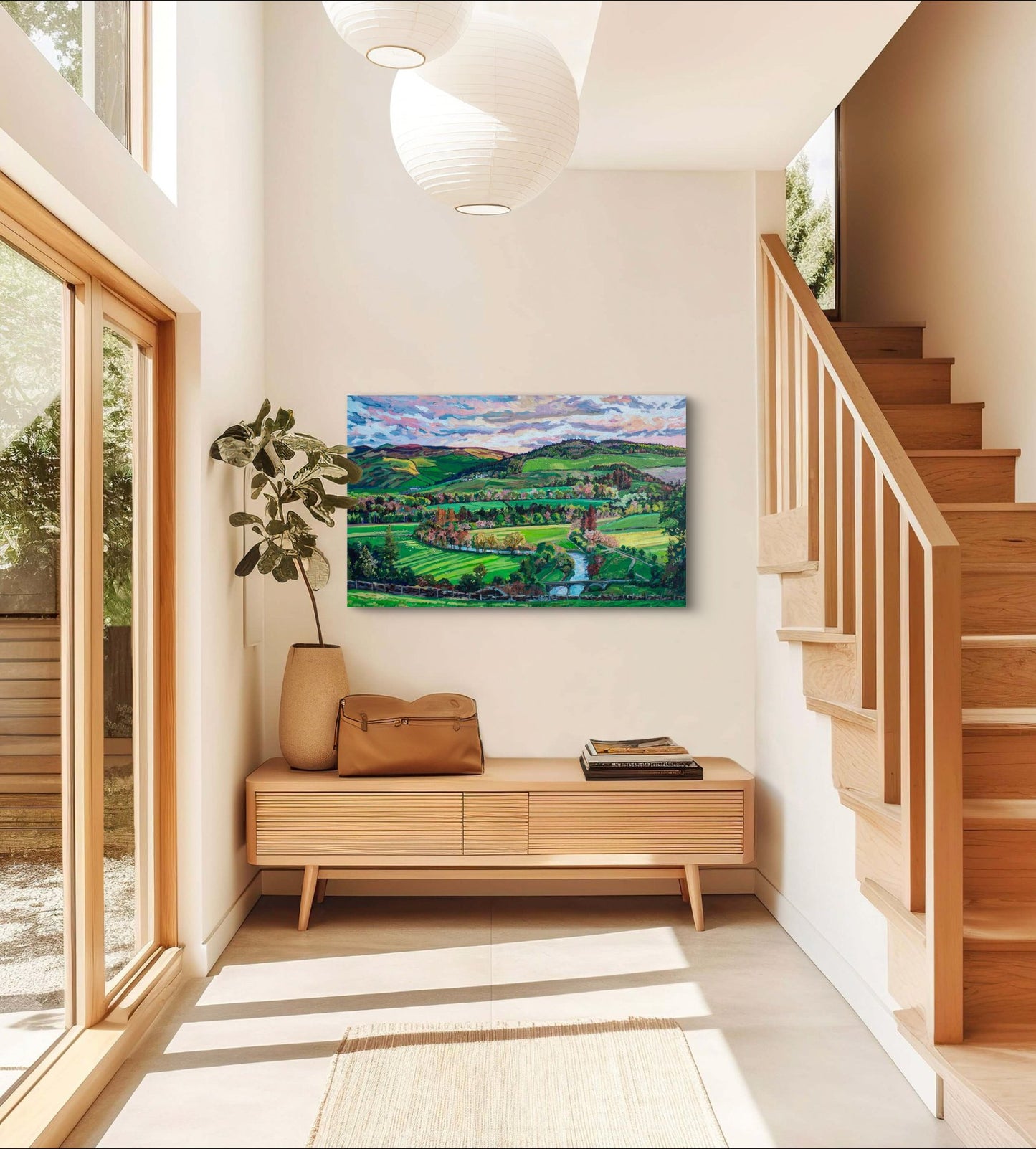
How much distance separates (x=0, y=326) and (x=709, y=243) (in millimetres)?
2723

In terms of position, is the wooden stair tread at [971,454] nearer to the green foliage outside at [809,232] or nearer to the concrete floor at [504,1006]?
the green foliage outside at [809,232]

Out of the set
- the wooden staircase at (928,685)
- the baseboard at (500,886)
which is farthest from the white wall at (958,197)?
the baseboard at (500,886)

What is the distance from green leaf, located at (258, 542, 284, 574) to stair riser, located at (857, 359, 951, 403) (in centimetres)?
238

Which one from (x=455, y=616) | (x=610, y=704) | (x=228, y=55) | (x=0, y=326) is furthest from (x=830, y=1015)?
(x=228, y=55)

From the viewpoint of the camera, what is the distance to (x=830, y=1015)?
2736 millimetres

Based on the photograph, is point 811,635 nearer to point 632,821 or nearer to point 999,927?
point 632,821

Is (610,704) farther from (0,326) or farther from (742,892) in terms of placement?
(0,326)

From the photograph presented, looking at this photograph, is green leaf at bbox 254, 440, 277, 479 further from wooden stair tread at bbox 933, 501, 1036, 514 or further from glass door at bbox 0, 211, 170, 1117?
wooden stair tread at bbox 933, 501, 1036, 514

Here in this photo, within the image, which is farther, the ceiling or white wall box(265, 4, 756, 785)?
white wall box(265, 4, 756, 785)

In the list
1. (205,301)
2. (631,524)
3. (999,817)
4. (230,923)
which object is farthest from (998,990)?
(205,301)

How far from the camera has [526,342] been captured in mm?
3918

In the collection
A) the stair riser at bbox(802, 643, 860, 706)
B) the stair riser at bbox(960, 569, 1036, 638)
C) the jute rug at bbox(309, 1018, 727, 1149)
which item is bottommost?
the jute rug at bbox(309, 1018, 727, 1149)

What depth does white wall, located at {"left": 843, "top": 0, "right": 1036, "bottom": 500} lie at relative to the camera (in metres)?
3.58

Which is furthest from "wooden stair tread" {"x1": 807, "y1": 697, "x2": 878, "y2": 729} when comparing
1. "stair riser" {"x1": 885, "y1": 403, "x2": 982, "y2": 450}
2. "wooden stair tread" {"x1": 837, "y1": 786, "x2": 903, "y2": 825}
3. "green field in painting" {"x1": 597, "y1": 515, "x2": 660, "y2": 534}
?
"stair riser" {"x1": 885, "y1": 403, "x2": 982, "y2": 450}
